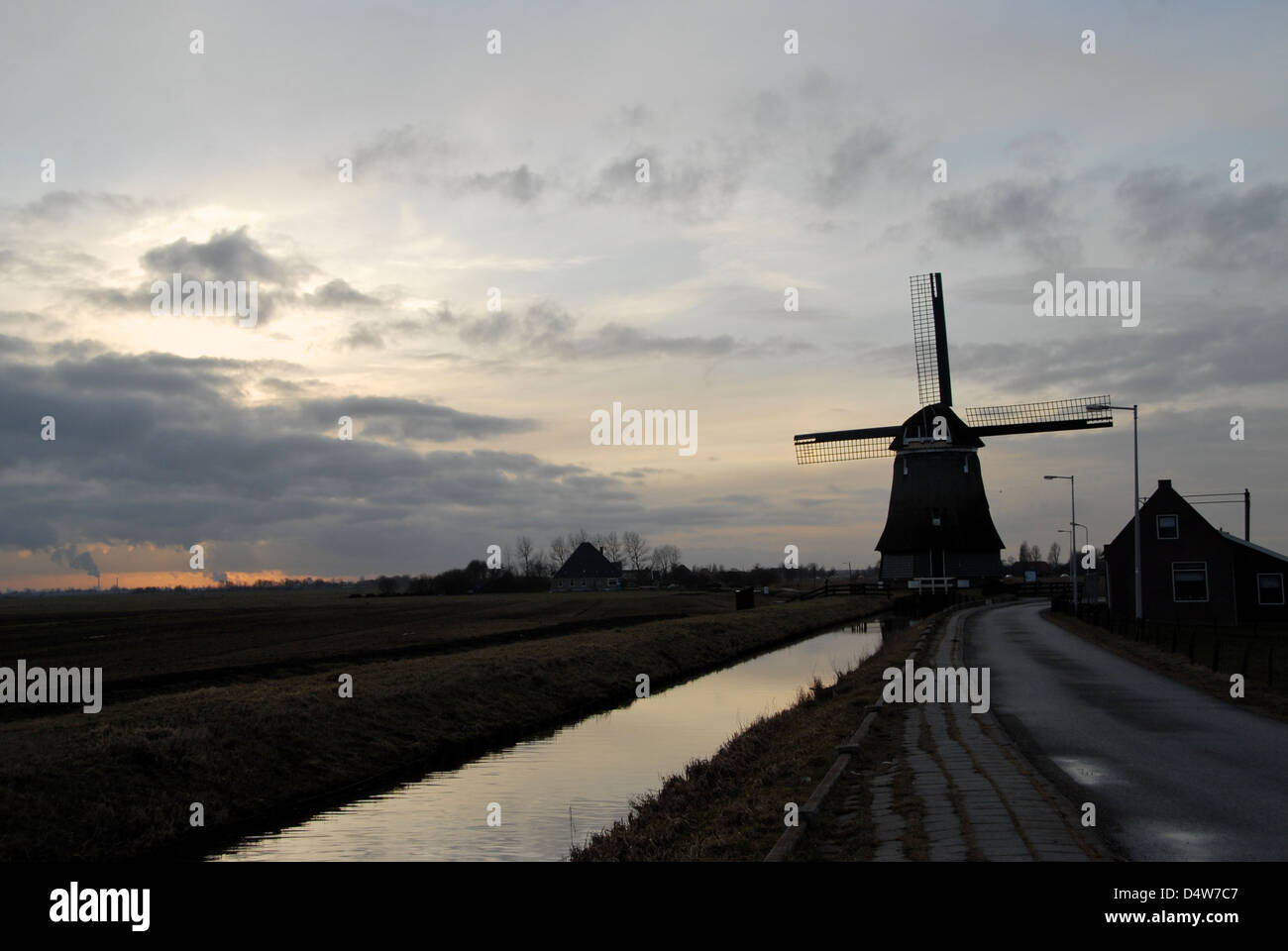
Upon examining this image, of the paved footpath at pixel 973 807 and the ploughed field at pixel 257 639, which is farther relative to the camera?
the ploughed field at pixel 257 639

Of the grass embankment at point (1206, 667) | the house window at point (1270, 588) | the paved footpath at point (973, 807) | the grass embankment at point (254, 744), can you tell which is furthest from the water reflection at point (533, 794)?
the house window at point (1270, 588)

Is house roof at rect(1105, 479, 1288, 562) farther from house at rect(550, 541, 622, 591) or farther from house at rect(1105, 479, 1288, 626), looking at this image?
house at rect(550, 541, 622, 591)

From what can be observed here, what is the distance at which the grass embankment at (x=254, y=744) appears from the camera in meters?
17.4

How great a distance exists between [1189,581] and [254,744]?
51.2m

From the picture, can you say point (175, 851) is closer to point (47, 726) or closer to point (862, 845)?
point (47, 726)

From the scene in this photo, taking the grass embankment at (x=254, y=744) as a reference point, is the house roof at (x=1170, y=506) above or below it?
above

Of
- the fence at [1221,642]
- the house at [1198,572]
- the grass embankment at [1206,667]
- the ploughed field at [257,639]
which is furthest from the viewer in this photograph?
the house at [1198,572]

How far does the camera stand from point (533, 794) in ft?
69.2

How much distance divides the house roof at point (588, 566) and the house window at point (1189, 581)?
4804 inches

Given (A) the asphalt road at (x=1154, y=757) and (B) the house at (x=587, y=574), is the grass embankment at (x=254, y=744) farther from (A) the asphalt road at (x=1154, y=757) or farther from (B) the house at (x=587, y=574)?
(B) the house at (x=587, y=574)

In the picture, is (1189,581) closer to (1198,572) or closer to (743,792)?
(1198,572)

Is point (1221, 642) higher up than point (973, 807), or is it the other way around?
point (973, 807)

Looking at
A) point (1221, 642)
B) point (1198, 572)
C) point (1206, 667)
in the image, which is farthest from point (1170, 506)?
point (1206, 667)
